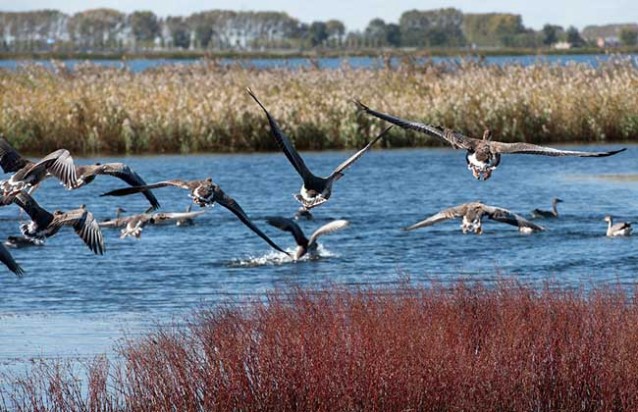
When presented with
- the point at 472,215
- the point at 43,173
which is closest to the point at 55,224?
the point at 43,173

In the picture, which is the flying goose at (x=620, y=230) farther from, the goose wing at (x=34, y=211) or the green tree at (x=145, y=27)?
the green tree at (x=145, y=27)

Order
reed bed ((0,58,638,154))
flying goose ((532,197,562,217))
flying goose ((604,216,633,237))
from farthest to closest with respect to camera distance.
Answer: reed bed ((0,58,638,154))
flying goose ((532,197,562,217))
flying goose ((604,216,633,237))

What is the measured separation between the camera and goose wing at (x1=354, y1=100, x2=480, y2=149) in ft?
46.1

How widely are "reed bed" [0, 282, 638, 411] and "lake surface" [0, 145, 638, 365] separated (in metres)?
2.75

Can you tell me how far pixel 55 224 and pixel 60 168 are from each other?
3.73 feet

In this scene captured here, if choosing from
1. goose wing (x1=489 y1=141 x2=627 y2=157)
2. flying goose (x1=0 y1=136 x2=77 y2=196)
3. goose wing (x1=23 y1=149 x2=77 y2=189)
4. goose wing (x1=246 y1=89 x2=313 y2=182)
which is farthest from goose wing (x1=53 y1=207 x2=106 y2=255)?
goose wing (x1=489 y1=141 x2=627 y2=157)

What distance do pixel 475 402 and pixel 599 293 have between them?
236 centimetres

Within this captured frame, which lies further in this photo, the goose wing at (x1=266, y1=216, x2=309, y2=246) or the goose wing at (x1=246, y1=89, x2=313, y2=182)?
the goose wing at (x1=266, y1=216, x2=309, y2=246)

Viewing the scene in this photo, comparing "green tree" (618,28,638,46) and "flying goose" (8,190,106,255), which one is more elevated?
"flying goose" (8,190,106,255)

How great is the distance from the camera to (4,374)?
1605cm

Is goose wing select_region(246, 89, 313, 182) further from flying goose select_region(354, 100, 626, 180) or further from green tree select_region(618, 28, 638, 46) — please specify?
green tree select_region(618, 28, 638, 46)

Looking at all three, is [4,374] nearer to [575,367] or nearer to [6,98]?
[575,367]

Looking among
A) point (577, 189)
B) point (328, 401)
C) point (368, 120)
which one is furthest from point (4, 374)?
point (368, 120)

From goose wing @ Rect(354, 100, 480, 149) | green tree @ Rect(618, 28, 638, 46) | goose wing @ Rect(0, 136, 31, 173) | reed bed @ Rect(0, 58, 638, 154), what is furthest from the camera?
green tree @ Rect(618, 28, 638, 46)
